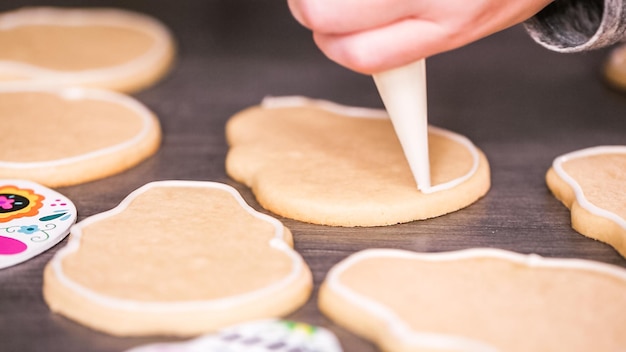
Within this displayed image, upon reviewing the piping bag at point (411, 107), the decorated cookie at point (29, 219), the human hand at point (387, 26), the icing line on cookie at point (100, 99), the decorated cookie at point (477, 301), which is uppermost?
the human hand at point (387, 26)

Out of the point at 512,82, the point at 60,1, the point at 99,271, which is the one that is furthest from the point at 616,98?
the point at 60,1

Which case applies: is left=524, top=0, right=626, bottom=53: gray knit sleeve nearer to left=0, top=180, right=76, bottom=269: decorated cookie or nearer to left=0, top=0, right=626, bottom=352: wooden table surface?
left=0, top=0, right=626, bottom=352: wooden table surface

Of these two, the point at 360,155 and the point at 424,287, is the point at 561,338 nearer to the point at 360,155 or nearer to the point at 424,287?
the point at 424,287

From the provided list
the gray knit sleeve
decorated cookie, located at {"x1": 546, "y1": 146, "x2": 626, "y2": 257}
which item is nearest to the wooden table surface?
decorated cookie, located at {"x1": 546, "y1": 146, "x2": 626, "y2": 257}

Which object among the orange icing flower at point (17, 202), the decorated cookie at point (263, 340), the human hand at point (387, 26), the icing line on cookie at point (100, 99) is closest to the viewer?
the decorated cookie at point (263, 340)

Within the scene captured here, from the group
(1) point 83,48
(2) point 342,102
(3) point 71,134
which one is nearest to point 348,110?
(2) point 342,102

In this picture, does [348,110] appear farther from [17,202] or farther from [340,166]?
[17,202]

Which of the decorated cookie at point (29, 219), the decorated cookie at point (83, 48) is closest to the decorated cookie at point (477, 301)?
the decorated cookie at point (29, 219)

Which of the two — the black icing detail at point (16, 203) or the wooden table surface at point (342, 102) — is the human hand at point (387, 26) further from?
the black icing detail at point (16, 203)
